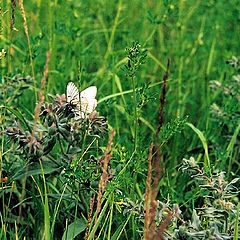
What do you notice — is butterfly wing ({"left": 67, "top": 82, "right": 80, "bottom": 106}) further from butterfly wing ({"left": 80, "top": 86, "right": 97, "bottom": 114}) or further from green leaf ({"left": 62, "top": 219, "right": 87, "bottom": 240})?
green leaf ({"left": 62, "top": 219, "right": 87, "bottom": 240})

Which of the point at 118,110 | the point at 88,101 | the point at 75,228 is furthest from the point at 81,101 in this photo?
the point at 118,110

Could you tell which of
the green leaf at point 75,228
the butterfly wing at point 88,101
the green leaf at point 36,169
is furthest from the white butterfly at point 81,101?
the green leaf at point 75,228

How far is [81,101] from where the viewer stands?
8.41ft

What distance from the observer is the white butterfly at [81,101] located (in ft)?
8.26

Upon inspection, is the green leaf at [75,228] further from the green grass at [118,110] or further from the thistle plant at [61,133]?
the thistle plant at [61,133]

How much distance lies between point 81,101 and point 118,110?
95 centimetres

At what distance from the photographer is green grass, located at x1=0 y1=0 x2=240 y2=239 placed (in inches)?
98.5

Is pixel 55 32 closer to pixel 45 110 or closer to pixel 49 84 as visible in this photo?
pixel 49 84

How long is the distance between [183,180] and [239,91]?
0.55 m

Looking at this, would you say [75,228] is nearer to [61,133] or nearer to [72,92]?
[61,133]

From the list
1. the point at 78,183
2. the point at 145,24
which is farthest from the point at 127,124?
the point at 145,24

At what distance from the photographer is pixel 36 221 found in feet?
8.54

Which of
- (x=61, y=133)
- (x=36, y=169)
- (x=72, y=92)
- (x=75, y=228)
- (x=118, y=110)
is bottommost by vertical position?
(x=118, y=110)

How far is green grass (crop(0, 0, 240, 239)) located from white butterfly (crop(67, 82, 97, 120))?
82 millimetres
